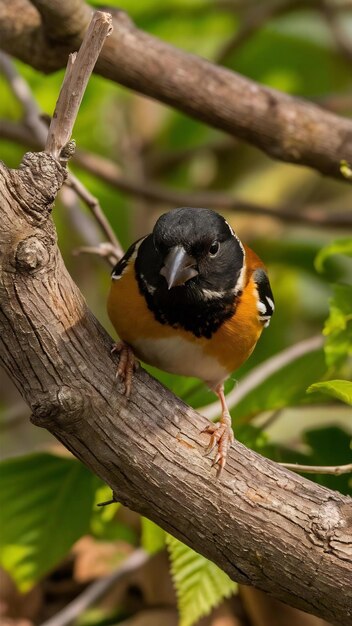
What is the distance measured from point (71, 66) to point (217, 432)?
78 cm

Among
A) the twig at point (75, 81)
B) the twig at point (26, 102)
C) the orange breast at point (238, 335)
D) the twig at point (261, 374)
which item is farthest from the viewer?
the twig at point (26, 102)

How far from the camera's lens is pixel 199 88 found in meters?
2.78

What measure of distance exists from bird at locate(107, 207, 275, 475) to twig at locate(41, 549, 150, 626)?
2.14 feet

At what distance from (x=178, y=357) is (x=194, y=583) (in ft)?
1.78

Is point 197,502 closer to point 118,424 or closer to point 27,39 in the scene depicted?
point 118,424

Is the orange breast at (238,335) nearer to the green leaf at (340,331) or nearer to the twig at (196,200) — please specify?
the green leaf at (340,331)

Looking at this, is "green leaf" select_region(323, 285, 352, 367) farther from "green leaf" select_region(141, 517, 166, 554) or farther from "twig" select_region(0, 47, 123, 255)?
"twig" select_region(0, 47, 123, 255)

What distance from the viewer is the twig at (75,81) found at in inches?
68.3

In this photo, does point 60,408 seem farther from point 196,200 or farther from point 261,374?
point 196,200

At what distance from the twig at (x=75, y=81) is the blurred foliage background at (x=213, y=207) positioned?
0.89 m

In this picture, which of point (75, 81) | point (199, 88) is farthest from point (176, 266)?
point (199, 88)

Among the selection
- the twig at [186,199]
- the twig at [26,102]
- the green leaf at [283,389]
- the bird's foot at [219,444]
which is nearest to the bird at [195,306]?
the green leaf at [283,389]

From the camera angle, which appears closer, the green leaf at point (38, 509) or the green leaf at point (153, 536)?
the green leaf at point (153, 536)

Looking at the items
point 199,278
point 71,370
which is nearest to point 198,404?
point 199,278
